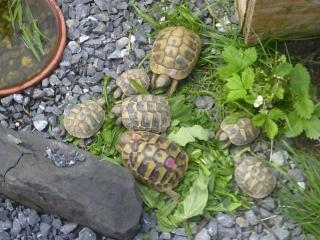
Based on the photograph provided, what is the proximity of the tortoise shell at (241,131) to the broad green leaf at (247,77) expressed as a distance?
6.8 inches

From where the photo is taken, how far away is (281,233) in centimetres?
Answer: 309

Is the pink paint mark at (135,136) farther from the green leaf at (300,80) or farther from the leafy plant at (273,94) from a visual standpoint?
the green leaf at (300,80)

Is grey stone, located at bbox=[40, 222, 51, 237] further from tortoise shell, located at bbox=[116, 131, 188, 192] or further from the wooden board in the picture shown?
the wooden board

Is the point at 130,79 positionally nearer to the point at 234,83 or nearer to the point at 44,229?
A: the point at 234,83

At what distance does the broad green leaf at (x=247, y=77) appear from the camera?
3.20 meters

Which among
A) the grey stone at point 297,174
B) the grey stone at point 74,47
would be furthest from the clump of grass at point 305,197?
the grey stone at point 74,47

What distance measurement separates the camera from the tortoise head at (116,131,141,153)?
127 inches

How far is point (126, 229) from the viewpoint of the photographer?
2980mm

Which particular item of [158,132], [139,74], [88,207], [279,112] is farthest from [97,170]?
[279,112]

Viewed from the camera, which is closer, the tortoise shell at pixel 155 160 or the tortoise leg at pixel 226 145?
the tortoise shell at pixel 155 160

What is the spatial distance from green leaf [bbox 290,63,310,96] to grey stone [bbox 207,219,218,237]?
0.72m

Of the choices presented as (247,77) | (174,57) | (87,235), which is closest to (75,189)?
(87,235)

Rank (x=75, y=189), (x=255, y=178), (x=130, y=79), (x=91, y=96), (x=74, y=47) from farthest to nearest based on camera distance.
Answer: (x=74, y=47) < (x=91, y=96) < (x=130, y=79) < (x=255, y=178) < (x=75, y=189)

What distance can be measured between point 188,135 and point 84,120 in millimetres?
510
